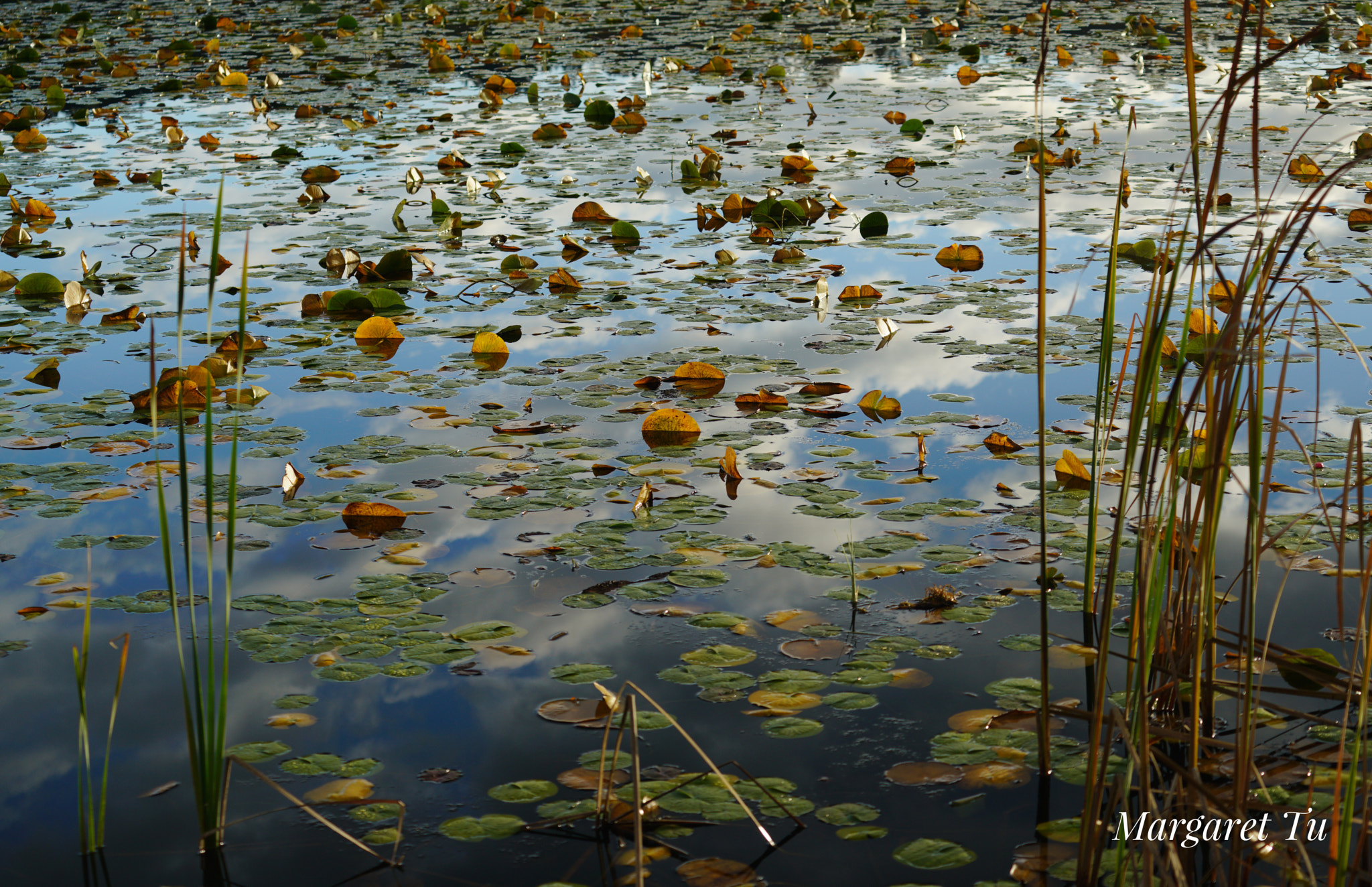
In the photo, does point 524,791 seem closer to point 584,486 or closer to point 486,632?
point 486,632

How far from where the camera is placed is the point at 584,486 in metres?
2.70

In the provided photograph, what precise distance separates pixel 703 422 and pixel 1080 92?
5939 millimetres

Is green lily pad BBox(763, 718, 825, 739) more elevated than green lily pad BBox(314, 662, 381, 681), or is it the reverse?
green lily pad BBox(314, 662, 381, 681)

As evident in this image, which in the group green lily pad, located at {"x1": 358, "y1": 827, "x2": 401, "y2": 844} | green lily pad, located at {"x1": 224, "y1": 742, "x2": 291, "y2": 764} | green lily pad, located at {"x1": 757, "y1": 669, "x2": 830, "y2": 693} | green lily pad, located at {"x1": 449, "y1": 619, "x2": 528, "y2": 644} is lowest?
green lily pad, located at {"x1": 358, "y1": 827, "x2": 401, "y2": 844}

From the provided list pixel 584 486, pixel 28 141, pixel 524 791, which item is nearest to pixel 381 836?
pixel 524 791

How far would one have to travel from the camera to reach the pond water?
5.60 feet

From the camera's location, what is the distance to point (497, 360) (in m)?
3.54

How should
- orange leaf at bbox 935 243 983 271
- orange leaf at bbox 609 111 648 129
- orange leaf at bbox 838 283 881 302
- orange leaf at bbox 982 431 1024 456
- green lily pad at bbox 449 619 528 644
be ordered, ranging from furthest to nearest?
1. orange leaf at bbox 609 111 648 129
2. orange leaf at bbox 935 243 983 271
3. orange leaf at bbox 838 283 881 302
4. orange leaf at bbox 982 431 1024 456
5. green lily pad at bbox 449 619 528 644

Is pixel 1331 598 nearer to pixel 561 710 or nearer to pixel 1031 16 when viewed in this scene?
pixel 561 710

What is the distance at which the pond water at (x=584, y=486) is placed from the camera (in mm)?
1706

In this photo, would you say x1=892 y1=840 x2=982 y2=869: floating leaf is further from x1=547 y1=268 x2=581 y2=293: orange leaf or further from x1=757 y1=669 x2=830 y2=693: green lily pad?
x1=547 y1=268 x2=581 y2=293: orange leaf

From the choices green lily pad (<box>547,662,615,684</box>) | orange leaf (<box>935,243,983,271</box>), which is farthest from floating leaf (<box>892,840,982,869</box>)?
orange leaf (<box>935,243,983,271</box>)

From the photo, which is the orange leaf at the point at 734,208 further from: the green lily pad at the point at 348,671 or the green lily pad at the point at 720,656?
the green lily pad at the point at 348,671

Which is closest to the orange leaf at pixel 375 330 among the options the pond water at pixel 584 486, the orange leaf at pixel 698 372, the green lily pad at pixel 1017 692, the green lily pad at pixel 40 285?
the pond water at pixel 584 486
